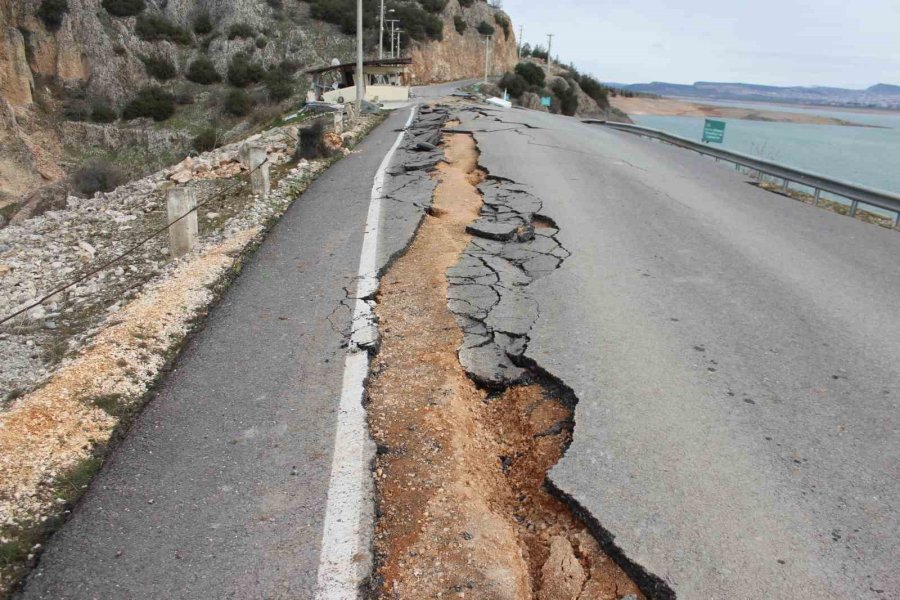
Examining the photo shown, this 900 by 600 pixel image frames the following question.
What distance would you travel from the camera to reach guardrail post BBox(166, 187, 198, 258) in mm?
6621

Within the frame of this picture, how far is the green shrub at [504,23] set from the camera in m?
74.6

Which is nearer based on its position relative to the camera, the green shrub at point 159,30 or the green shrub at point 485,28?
the green shrub at point 159,30

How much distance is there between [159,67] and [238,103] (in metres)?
8.49

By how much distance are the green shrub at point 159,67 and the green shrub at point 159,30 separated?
88.1 inches

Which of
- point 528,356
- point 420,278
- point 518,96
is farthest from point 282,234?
point 518,96

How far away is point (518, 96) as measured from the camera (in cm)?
5538

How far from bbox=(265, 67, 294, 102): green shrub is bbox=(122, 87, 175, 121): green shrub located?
695cm

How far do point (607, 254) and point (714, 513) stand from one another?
13.2ft

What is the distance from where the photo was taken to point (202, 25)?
53.4 m

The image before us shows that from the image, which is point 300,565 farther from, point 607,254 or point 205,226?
point 205,226

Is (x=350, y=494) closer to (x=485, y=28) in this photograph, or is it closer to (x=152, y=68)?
(x=152, y=68)

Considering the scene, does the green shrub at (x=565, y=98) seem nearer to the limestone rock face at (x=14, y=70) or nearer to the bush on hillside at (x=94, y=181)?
the limestone rock face at (x=14, y=70)

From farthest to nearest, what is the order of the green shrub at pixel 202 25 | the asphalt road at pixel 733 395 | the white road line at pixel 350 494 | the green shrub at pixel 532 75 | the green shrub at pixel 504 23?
the green shrub at pixel 504 23 < the green shrub at pixel 532 75 < the green shrub at pixel 202 25 < the asphalt road at pixel 733 395 < the white road line at pixel 350 494

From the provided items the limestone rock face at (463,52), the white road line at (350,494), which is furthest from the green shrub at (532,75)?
the white road line at (350,494)
